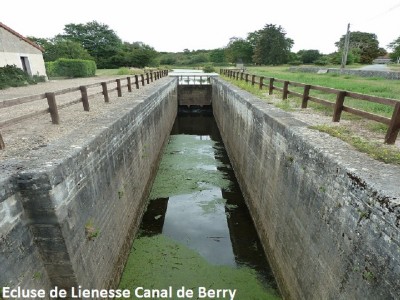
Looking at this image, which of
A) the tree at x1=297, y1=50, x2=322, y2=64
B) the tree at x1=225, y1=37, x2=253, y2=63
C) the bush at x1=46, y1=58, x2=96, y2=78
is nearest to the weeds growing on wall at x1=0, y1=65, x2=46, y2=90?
the bush at x1=46, y1=58, x2=96, y2=78

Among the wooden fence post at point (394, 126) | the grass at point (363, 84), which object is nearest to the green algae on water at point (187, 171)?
the wooden fence post at point (394, 126)

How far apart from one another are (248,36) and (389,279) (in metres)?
98.0

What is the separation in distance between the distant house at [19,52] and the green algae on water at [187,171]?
13.9m

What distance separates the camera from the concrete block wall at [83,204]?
3.23 m

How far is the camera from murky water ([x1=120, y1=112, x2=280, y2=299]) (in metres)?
5.55

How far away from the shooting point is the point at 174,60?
83.8 metres

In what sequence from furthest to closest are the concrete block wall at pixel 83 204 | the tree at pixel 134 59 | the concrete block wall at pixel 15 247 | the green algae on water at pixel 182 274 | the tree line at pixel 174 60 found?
the tree at pixel 134 59
the tree line at pixel 174 60
the green algae on water at pixel 182 274
the concrete block wall at pixel 83 204
the concrete block wall at pixel 15 247

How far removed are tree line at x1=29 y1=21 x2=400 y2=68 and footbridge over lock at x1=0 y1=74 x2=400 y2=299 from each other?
142ft

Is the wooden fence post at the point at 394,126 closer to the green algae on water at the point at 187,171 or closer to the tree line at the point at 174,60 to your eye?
the green algae on water at the point at 187,171

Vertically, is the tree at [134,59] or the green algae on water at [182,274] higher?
the tree at [134,59]

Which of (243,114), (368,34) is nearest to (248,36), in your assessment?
(368,34)

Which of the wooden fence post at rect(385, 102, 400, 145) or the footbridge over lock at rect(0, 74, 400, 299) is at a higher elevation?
the wooden fence post at rect(385, 102, 400, 145)

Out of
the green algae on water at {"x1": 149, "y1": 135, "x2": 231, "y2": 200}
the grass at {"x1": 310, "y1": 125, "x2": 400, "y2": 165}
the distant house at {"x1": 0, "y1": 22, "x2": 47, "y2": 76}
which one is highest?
the distant house at {"x1": 0, "y1": 22, "x2": 47, "y2": 76}

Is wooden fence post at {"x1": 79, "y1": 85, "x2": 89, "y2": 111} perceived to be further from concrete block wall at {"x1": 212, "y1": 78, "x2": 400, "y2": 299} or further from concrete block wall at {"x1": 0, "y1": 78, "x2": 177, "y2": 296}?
concrete block wall at {"x1": 212, "y1": 78, "x2": 400, "y2": 299}
